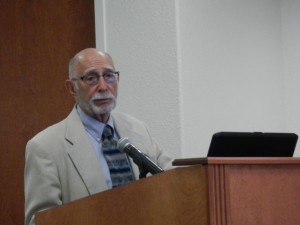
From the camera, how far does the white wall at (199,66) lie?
10.6 ft

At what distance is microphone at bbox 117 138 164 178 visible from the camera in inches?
68.6

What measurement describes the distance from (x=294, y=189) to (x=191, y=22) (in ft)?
6.53

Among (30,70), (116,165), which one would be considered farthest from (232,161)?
(30,70)

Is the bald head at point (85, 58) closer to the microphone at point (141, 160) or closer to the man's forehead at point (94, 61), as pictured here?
the man's forehead at point (94, 61)

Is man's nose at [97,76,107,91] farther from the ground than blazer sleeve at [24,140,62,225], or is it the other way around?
man's nose at [97,76,107,91]

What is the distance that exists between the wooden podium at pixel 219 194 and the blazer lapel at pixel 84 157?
586 millimetres

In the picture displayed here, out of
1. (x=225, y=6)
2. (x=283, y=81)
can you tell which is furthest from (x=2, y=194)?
(x=283, y=81)

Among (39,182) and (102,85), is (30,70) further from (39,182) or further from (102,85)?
(39,182)

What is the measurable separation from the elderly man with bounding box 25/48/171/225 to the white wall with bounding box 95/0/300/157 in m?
0.81

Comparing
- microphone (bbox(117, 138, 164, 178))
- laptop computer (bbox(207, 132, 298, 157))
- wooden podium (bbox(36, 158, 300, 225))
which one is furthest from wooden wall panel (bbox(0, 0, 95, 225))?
laptop computer (bbox(207, 132, 298, 157))

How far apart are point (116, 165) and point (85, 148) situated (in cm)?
13

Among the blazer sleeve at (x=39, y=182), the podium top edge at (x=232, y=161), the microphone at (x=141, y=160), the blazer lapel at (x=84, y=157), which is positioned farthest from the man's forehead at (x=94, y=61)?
the podium top edge at (x=232, y=161)

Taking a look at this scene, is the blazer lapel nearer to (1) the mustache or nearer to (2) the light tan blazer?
(2) the light tan blazer

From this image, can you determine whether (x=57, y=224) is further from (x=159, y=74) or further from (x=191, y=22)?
(x=191, y=22)
